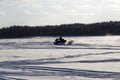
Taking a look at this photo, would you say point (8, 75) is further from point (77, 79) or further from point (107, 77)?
point (107, 77)

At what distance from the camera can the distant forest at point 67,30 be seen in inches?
2248

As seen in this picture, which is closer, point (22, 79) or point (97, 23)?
point (22, 79)

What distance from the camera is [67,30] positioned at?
2445 inches

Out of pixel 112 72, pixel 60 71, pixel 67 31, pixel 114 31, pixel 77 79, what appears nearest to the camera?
pixel 77 79

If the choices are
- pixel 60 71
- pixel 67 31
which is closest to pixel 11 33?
pixel 67 31

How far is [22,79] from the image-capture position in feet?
31.3

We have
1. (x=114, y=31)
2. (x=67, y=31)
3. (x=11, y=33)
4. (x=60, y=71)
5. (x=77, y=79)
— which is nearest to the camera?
(x=77, y=79)

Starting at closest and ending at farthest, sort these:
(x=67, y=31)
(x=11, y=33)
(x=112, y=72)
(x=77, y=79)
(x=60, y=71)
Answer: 1. (x=77, y=79)
2. (x=112, y=72)
3. (x=60, y=71)
4. (x=67, y=31)
5. (x=11, y=33)

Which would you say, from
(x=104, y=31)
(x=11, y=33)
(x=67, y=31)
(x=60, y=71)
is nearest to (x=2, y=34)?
(x=11, y=33)

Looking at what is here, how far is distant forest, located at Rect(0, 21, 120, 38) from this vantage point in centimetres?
5709

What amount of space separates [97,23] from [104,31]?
8297mm

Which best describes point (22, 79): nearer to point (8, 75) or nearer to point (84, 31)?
point (8, 75)

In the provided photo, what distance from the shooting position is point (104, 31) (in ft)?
186

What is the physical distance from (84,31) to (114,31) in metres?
5.08
